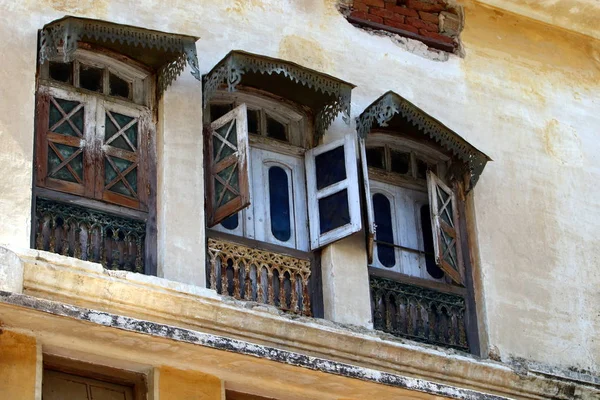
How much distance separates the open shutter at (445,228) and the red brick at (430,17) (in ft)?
4.82

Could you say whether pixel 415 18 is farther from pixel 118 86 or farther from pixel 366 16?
pixel 118 86

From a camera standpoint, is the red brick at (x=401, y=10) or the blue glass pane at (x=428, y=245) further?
the red brick at (x=401, y=10)

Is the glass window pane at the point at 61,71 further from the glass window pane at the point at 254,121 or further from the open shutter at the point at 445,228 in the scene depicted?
the open shutter at the point at 445,228

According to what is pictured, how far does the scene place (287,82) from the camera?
12.9m

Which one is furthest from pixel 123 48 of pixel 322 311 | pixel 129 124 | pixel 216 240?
pixel 322 311

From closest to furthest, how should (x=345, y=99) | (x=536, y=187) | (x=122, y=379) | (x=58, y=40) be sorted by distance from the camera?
(x=122, y=379), (x=58, y=40), (x=345, y=99), (x=536, y=187)

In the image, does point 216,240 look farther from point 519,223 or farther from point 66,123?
point 519,223

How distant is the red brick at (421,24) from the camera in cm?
1411

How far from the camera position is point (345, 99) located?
1285 cm

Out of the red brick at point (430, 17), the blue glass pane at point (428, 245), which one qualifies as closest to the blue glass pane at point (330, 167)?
the blue glass pane at point (428, 245)

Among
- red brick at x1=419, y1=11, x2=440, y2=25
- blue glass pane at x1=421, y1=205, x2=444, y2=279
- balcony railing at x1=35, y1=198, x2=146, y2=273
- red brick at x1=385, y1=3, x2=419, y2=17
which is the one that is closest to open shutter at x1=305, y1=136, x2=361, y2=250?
blue glass pane at x1=421, y1=205, x2=444, y2=279

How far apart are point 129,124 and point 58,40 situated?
822mm

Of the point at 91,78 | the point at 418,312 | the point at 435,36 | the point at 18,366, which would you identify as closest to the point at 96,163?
the point at 91,78

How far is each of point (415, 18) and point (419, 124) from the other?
4.41 feet
